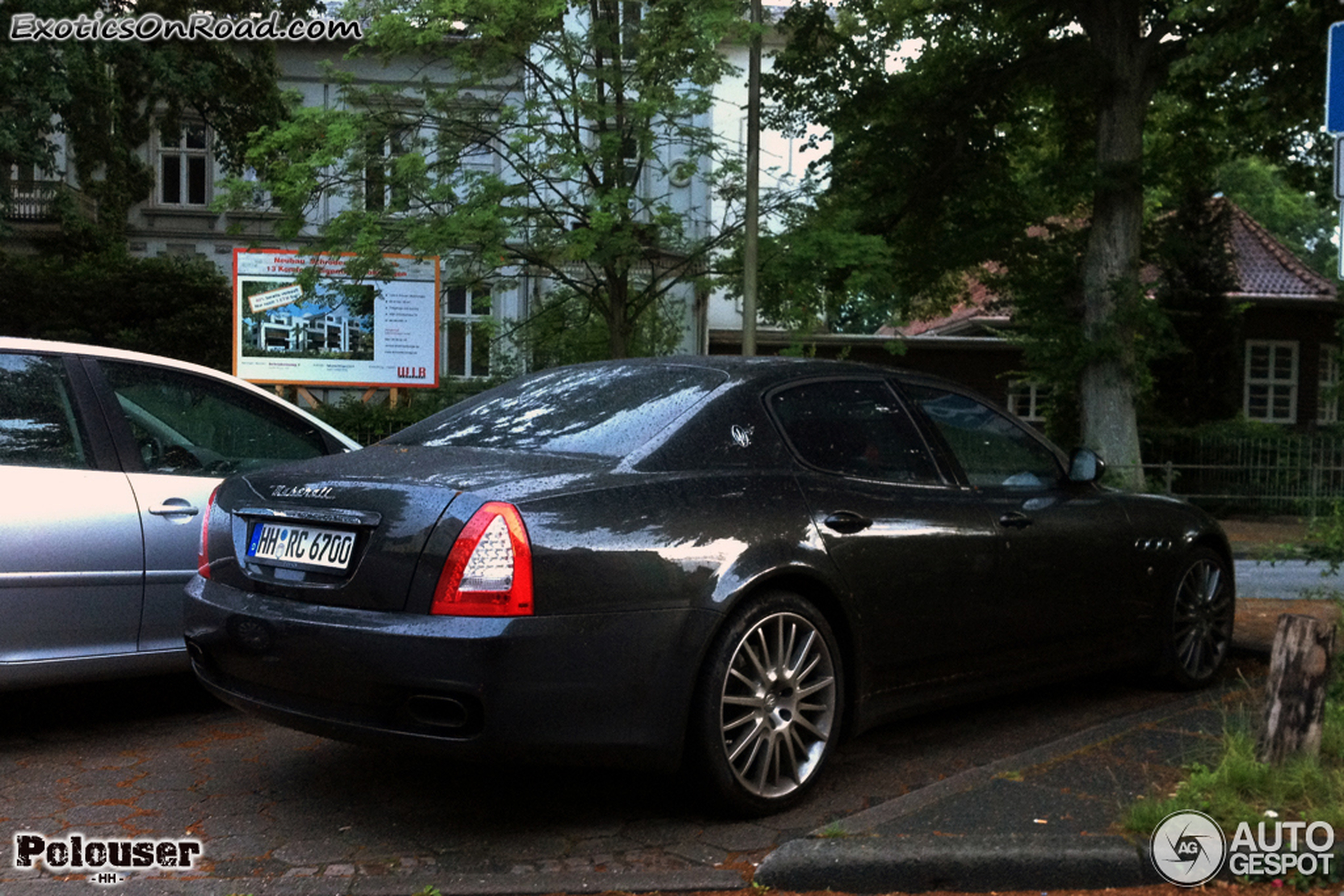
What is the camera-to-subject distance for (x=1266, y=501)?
21.5 m

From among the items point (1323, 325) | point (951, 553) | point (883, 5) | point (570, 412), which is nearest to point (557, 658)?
point (570, 412)

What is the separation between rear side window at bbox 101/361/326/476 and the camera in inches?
216

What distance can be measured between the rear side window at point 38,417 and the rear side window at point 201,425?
8.5 inches

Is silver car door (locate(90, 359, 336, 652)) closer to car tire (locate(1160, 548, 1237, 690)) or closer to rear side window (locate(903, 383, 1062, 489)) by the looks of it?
rear side window (locate(903, 383, 1062, 489))

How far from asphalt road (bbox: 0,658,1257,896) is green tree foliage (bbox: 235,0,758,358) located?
7940 millimetres

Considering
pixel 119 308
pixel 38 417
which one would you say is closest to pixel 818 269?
pixel 38 417

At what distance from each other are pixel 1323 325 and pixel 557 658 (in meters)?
32.9

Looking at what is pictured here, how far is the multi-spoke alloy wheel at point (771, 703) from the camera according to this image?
13.1 ft

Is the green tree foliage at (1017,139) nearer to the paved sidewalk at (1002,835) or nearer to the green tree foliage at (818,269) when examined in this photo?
the green tree foliage at (818,269)

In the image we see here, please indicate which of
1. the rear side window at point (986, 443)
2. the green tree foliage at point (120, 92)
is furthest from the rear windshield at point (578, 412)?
the green tree foliage at point (120, 92)

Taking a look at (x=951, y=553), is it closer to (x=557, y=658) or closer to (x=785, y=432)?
(x=785, y=432)

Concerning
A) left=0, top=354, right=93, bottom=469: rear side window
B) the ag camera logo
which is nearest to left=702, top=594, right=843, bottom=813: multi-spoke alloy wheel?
the ag camera logo

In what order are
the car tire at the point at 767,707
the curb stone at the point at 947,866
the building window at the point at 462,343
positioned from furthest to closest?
the building window at the point at 462,343, the car tire at the point at 767,707, the curb stone at the point at 947,866

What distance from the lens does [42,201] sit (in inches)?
1035
